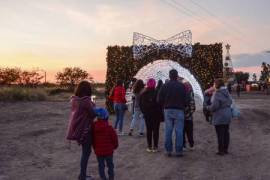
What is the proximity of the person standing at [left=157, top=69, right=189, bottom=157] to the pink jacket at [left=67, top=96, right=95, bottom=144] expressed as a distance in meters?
3.11

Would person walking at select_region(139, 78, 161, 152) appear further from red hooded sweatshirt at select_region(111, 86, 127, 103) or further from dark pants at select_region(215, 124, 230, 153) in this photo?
red hooded sweatshirt at select_region(111, 86, 127, 103)

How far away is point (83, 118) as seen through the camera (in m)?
10.2

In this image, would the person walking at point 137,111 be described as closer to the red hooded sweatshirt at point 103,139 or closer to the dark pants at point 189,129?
the dark pants at point 189,129

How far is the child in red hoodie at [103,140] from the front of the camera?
9953 millimetres

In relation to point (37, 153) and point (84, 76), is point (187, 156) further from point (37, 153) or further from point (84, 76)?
point (84, 76)

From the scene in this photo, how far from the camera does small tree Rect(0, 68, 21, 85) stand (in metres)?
68.1

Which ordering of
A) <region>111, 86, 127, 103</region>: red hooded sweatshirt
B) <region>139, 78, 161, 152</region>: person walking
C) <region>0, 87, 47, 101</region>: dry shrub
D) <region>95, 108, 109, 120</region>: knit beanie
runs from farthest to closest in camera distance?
<region>0, 87, 47, 101</region>: dry shrub
<region>111, 86, 127, 103</region>: red hooded sweatshirt
<region>139, 78, 161, 152</region>: person walking
<region>95, 108, 109, 120</region>: knit beanie

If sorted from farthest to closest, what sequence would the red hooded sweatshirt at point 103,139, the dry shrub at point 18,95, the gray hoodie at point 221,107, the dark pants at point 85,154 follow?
1. the dry shrub at point 18,95
2. the gray hoodie at point 221,107
3. the dark pants at point 85,154
4. the red hooded sweatshirt at point 103,139

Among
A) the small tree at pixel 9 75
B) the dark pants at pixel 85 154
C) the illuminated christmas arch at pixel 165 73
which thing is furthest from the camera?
the small tree at pixel 9 75

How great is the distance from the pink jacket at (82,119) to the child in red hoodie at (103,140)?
14 centimetres

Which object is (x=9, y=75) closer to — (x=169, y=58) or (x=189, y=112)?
(x=169, y=58)

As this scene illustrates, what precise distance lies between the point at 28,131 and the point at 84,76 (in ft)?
175

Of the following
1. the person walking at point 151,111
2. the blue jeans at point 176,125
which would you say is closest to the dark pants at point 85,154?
the blue jeans at point 176,125

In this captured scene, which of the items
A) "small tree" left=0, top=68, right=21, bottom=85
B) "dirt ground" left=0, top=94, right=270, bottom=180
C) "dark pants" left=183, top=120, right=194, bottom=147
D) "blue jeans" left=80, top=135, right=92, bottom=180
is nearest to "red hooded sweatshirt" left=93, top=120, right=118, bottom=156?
"blue jeans" left=80, top=135, right=92, bottom=180
